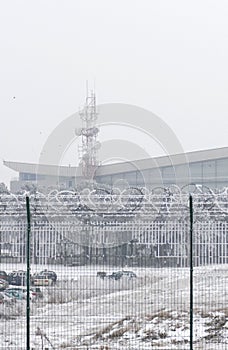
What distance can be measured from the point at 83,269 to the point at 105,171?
40355 millimetres

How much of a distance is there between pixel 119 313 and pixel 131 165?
125ft

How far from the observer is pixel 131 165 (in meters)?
48.4

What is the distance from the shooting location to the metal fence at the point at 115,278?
9922 mm

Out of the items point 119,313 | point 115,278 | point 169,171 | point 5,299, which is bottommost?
point 119,313

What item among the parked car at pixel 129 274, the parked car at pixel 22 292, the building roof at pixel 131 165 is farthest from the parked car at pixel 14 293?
the building roof at pixel 131 165

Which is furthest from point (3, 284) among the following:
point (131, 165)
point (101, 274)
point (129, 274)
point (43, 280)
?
point (131, 165)

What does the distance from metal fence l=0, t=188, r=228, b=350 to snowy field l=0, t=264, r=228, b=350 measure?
0.01 metres

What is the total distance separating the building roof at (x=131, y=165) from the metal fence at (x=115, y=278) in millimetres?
32269

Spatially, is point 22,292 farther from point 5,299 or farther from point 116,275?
point 116,275

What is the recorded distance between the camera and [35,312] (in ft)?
34.2

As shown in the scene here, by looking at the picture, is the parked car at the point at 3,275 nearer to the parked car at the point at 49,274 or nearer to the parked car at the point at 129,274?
the parked car at the point at 49,274

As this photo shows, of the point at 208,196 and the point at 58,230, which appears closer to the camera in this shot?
the point at 58,230

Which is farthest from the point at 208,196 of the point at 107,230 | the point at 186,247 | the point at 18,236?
the point at 18,236

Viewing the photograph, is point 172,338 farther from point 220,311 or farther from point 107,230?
point 107,230
